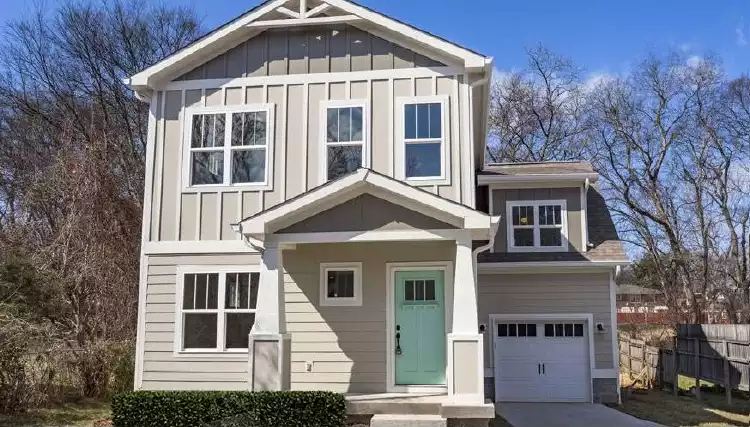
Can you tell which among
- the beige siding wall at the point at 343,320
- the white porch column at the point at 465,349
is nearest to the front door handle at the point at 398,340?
the beige siding wall at the point at 343,320

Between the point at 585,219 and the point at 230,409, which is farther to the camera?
the point at 585,219

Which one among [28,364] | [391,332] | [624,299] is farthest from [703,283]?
[28,364]

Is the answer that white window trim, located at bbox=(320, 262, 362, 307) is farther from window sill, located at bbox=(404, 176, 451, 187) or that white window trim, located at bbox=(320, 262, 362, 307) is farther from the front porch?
window sill, located at bbox=(404, 176, 451, 187)

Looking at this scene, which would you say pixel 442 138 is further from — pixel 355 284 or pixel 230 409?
pixel 230 409

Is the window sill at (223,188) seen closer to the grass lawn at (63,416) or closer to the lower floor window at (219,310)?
the lower floor window at (219,310)

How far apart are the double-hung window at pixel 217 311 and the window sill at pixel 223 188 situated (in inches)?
54.3

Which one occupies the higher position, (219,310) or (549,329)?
(219,310)

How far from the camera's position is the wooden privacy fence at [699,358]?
46.3 ft

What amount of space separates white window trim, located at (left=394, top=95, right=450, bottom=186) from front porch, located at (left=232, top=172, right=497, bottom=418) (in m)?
1.04

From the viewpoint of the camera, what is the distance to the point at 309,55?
1134 centimetres

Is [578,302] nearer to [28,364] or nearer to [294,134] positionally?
[294,134]

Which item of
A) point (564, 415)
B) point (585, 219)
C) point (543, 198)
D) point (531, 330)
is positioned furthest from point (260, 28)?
point (564, 415)

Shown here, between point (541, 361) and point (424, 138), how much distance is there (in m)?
6.50

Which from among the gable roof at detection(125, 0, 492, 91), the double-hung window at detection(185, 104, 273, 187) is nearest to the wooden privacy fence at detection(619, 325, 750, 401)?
the gable roof at detection(125, 0, 492, 91)
